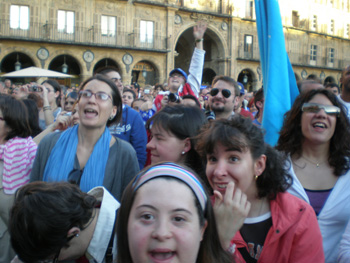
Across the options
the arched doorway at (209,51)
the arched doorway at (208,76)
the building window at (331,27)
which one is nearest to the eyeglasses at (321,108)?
the arched doorway at (209,51)

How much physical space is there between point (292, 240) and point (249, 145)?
58cm

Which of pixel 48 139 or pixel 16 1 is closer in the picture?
pixel 48 139

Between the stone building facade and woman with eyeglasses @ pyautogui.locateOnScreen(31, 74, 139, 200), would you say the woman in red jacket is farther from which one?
the stone building facade

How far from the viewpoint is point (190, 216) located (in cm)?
134

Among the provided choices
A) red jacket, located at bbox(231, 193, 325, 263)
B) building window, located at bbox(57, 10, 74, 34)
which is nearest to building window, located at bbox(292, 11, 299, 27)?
building window, located at bbox(57, 10, 74, 34)

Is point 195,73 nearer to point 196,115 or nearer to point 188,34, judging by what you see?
point 196,115

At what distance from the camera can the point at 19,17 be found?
71.0 feet

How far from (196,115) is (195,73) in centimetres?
248

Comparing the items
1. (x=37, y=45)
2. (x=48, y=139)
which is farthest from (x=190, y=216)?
(x=37, y=45)

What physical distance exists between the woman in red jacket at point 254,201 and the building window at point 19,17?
23.2 meters

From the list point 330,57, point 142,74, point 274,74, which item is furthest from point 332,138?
point 330,57

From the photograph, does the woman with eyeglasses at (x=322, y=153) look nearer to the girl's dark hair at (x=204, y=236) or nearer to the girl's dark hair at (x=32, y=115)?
the girl's dark hair at (x=204, y=236)

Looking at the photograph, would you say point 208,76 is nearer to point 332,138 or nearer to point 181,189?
point 332,138

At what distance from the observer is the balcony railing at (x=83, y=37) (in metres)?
21.6
